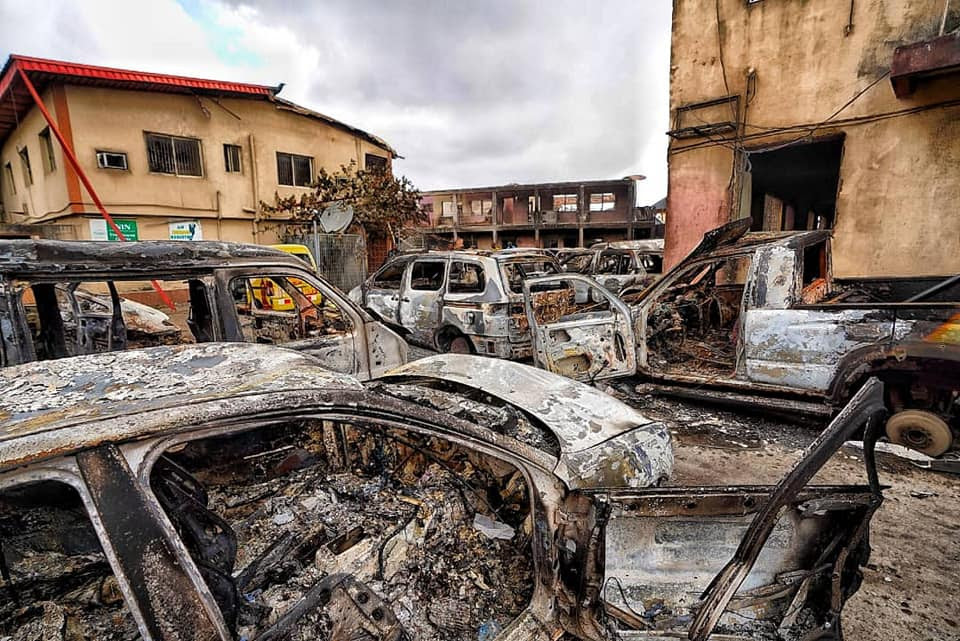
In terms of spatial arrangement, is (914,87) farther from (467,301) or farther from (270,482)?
(270,482)

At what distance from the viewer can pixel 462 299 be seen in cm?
641

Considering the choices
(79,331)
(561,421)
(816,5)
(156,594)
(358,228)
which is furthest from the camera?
(358,228)

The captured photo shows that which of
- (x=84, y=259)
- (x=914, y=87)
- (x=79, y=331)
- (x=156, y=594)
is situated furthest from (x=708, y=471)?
(x=914, y=87)

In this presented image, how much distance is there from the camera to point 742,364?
439cm

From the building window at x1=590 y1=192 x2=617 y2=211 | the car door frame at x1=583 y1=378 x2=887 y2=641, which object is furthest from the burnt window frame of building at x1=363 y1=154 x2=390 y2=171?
the car door frame at x1=583 y1=378 x2=887 y2=641

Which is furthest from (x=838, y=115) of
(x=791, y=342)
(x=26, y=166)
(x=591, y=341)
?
(x=26, y=166)

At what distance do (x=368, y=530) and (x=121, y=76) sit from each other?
538 inches

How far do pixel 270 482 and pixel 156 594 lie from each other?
1.30m

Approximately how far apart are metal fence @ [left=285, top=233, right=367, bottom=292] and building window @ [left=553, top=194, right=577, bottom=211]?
20.8 metres

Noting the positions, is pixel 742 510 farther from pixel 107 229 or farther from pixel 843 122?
pixel 107 229

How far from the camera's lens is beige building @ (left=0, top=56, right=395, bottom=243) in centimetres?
1100

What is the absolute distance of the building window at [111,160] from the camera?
445 inches

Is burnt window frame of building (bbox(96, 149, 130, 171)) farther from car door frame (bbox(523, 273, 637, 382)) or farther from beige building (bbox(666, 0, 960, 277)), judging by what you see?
beige building (bbox(666, 0, 960, 277))

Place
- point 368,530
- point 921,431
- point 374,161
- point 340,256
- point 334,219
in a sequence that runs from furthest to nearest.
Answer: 1. point 374,161
2. point 340,256
3. point 334,219
4. point 921,431
5. point 368,530
